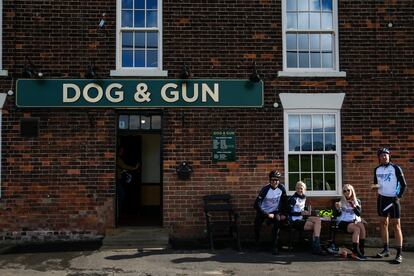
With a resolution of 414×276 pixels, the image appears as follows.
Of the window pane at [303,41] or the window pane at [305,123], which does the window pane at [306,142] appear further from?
the window pane at [303,41]

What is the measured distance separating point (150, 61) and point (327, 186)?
14.2ft

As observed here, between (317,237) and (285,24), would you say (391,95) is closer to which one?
(285,24)

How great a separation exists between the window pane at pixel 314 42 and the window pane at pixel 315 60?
13 centimetres

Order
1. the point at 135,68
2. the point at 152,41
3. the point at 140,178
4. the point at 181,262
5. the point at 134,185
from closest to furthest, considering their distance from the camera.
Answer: the point at 181,262 → the point at 135,68 → the point at 152,41 → the point at 134,185 → the point at 140,178

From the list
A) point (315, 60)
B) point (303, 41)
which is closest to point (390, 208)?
point (315, 60)

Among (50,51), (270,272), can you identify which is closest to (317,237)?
(270,272)

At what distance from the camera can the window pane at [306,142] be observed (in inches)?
397

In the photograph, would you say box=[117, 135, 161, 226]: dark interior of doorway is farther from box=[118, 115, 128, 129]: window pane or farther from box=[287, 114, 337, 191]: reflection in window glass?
box=[287, 114, 337, 191]: reflection in window glass

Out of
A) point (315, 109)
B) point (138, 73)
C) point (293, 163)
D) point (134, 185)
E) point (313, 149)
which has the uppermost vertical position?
point (138, 73)

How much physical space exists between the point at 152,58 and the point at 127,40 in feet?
2.01

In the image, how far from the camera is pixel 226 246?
30.7 feet

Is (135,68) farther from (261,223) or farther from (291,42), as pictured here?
(261,223)

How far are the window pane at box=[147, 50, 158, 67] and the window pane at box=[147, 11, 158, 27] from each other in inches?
21.5

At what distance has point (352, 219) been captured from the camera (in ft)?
28.9
